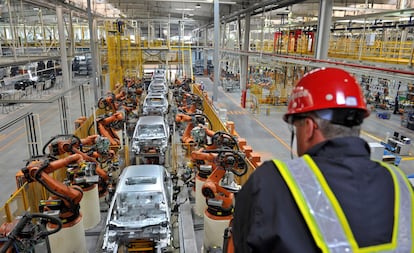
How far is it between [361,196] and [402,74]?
690 centimetres

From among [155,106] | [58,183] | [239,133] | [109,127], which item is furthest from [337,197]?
[239,133]

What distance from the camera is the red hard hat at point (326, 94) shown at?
4.49ft

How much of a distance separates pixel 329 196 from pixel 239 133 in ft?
48.6

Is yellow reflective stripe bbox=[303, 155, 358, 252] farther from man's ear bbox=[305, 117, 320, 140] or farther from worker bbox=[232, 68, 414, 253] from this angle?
man's ear bbox=[305, 117, 320, 140]

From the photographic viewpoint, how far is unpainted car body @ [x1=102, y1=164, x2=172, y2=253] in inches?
201

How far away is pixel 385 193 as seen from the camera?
1.23m

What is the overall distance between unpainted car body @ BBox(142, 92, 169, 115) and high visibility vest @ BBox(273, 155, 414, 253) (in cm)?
1240

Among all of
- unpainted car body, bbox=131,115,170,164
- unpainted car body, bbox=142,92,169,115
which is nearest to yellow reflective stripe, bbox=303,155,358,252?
unpainted car body, bbox=131,115,170,164

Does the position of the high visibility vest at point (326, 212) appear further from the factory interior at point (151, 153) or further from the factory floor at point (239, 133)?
the factory floor at point (239, 133)

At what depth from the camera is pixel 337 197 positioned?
114 centimetres

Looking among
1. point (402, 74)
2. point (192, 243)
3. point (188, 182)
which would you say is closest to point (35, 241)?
point (192, 243)

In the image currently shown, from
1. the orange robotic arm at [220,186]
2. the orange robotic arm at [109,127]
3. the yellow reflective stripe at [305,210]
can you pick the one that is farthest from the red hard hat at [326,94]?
the orange robotic arm at [109,127]

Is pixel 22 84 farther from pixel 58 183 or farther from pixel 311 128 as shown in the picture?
pixel 311 128

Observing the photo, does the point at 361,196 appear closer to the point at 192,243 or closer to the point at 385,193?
the point at 385,193
